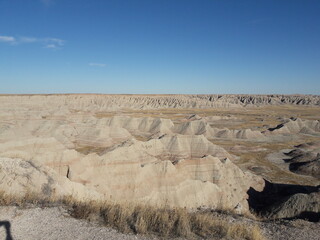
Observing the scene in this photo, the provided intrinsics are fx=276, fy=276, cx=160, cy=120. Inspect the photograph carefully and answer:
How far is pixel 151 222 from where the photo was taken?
7934 millimetres

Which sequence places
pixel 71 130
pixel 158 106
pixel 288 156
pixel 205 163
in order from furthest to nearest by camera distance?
pixel 158 106 < pixel 71 130 < pixel 288 156 < pixel 205 163

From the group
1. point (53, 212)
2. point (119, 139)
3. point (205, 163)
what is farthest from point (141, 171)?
point (119, 139)

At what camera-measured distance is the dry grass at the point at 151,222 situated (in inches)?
299

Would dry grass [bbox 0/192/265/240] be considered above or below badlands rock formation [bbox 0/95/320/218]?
above

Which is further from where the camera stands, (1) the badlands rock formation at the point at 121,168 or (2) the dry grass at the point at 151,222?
(1) the badlands rock formation at the point at 121,168

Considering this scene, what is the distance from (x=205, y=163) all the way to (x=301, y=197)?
9.80m

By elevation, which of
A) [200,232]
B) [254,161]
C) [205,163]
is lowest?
[254,161]

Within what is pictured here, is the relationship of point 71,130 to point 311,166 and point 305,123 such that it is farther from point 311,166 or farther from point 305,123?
point 305,123

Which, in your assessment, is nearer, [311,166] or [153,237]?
[153,237]

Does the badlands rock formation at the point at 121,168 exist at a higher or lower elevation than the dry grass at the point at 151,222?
lower

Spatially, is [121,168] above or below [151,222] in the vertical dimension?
below

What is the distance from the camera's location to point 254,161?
45.7 meters

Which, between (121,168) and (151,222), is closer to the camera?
(151,222)

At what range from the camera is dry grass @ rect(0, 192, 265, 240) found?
24.9 feet
